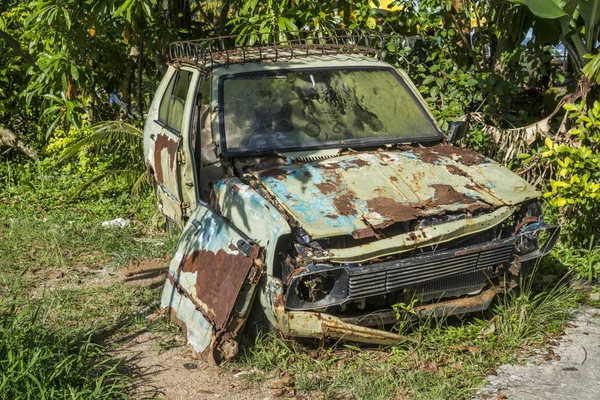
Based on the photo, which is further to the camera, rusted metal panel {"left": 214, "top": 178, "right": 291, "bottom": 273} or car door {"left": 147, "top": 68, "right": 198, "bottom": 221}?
car door {"left": 147, "top": 68, "right": 198, "bottom": 221}

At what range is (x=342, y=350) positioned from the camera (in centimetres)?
500

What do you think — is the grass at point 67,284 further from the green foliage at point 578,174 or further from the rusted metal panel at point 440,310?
the green foliage at point 578,174

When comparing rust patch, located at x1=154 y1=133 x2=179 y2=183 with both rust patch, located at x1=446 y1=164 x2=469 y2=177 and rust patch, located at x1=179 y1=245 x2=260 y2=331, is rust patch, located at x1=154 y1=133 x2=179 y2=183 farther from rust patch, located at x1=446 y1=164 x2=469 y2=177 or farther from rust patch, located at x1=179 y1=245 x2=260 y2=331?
rust patch, located at x1=446 y1=164 x2=469 y2=177

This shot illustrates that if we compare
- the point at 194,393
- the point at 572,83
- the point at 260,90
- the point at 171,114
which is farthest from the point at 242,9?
the point at 194,393

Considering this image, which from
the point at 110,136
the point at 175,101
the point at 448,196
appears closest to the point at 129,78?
the point at 110,136

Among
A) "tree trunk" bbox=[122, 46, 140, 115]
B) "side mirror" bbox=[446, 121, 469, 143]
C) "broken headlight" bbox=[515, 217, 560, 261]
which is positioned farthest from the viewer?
"tree trunk" bbox=[122, 46, 140, 115]

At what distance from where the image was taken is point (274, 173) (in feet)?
16.8

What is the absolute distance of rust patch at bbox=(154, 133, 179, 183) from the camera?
6.00m

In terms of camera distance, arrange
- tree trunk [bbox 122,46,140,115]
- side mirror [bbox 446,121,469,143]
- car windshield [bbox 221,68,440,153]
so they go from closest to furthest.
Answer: car windshield [bbox 221,68,440,153] → side mirror [bbox 446,121,469,143] → tree trunk [bbox 122,46,140,115]

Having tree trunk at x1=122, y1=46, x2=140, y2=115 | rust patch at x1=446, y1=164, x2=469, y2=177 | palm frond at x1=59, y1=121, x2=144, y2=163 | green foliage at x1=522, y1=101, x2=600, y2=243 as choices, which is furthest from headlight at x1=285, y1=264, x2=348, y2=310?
tree trunk at x1=122, y1=46, x2=140, y2=115

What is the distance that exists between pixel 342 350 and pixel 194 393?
1.02m

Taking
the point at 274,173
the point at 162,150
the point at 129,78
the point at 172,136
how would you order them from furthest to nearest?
the point at 129,78 → the point at 162,150 → the point at 172,136 → the point at 274,173

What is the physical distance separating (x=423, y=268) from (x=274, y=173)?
119 centimetres

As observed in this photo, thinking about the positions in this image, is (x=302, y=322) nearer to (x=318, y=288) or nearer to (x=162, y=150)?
(x=318, y=288)
